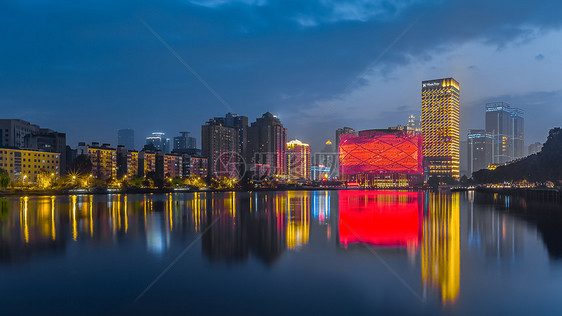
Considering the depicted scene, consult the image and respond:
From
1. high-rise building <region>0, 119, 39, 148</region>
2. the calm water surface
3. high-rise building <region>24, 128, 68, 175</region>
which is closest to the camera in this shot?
the calm water surface

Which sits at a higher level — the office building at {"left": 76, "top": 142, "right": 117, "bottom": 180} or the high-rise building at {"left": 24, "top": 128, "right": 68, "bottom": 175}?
the high-rise building at {"left": 24, "top": 128, "right": 68, "bottom": 175}

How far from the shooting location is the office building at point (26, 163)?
126188 millimetres

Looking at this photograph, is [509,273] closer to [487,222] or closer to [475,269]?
[475,269]

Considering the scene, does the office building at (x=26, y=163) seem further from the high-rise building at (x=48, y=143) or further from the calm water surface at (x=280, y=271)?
the calm water surface at (x=280, y=271)

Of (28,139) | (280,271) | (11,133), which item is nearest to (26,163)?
(11,133)

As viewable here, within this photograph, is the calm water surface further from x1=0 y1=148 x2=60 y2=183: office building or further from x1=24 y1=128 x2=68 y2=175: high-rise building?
x1=24 y1=128 x2=68 y2=175: high-rise building

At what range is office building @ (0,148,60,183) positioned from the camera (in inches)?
4968

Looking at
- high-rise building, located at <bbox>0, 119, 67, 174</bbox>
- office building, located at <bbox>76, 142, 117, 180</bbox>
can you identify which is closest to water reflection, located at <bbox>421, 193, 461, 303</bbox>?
office building, located at <bbox>76, 142, 117, 180</bbox>

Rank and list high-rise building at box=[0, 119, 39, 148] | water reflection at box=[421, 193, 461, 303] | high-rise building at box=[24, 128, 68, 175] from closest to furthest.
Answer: water reflection at box=[421, 193, 461, 303] < high-rise building at box=[0, 119, 39, 148] < high-rise building at box=[24, 128, 68, 175]

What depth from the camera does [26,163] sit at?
134 meters

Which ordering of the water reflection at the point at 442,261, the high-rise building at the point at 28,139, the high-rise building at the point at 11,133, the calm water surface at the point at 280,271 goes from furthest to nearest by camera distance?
the high-rise building at the point at 28,139 < the high-rise building at the point at 11,133 < the water reflection at the point at 442,261 < the calm water surface at the point at 280,271

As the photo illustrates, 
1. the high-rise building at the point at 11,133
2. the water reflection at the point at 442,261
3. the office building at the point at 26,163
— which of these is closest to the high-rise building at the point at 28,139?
the high-rise building at the point at 11,133

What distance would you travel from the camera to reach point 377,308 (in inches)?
361

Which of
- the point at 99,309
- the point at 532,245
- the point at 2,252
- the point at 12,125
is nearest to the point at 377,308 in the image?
the point at 99,309
